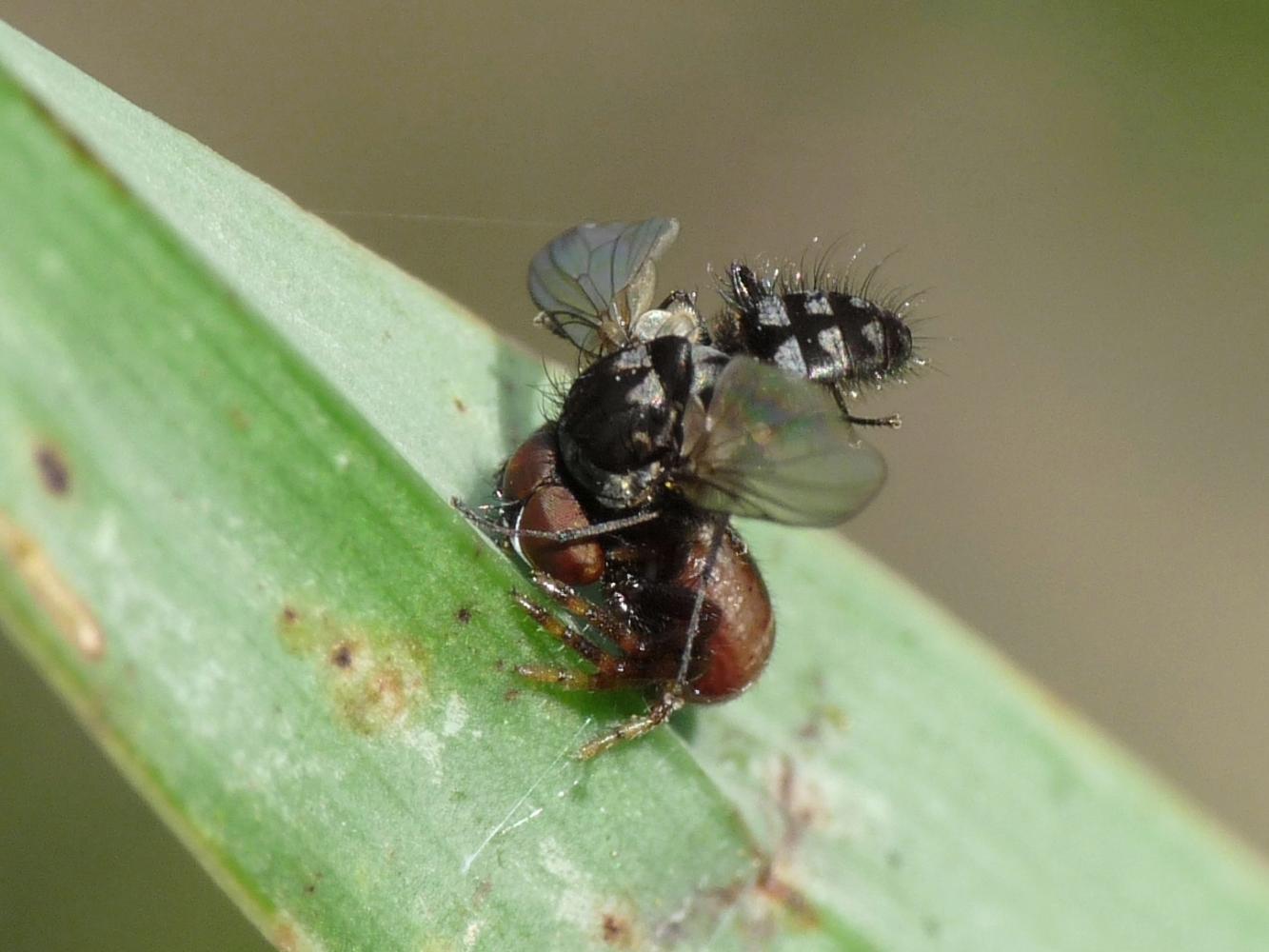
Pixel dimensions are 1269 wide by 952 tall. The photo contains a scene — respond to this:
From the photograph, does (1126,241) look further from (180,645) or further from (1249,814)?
(180,645)

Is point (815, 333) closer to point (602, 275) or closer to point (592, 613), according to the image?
point (602, 275)

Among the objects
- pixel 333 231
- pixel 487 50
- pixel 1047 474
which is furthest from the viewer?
pixel 1047 474

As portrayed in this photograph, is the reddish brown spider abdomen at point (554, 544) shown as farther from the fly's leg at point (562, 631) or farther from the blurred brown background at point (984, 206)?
the blurred brown background at point (984, 206)

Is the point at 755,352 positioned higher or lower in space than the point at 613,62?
higher

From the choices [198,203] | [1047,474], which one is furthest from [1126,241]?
[198,203]

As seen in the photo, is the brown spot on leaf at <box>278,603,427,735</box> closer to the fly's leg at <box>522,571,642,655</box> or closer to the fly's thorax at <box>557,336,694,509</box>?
the fly's leg at <box>522,571,642,655</box>

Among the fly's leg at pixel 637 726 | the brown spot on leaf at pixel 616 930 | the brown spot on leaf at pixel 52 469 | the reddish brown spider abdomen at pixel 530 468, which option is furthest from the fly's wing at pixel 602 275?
the brown spot on leaf at pixel 52 469

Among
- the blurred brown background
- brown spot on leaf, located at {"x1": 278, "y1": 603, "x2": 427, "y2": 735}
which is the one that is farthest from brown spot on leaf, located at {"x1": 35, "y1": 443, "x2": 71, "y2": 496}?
the blurred brown background
